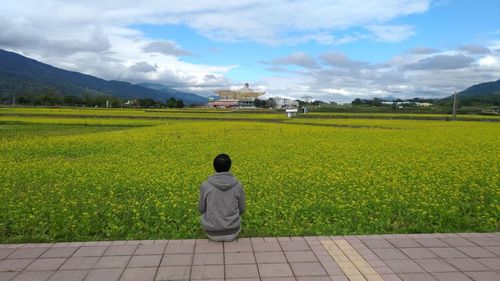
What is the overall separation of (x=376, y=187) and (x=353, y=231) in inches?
136

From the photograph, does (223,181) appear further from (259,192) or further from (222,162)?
(259,192)

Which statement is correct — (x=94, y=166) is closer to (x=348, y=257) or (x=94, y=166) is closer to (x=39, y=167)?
(x=39, y=167)

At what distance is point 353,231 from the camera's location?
6.45m

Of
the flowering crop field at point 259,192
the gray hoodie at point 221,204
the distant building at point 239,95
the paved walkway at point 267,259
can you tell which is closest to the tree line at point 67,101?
the distant building at point 239,95

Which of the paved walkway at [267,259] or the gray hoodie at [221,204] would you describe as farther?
the gray hoodie at [221,204]

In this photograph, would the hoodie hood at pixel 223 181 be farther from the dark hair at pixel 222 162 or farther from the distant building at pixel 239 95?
the distant building at pixel 239 95

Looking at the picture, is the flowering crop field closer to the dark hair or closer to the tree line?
the dark hair

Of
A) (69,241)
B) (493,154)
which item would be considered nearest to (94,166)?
(69,241)

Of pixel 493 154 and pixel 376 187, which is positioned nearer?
pixel 376 187

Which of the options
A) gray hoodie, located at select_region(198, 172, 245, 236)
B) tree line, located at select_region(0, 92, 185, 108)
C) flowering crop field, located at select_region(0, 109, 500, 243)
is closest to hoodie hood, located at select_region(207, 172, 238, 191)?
gray hoodie, located at select_region(198, 172, 245, 236)

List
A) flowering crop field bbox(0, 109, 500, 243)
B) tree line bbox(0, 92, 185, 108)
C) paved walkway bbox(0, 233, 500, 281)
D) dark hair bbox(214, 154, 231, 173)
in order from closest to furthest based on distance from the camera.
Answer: paved walkway bbox(0, 233, 500, 281) → dark hair bbox(214, 154, 231, 173) → flowering crop field bbox(0, 109, 500, 243) → tree line bbox(0, 92, 185, 108)

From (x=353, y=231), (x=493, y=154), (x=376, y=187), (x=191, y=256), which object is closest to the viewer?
(x=191, y=256)

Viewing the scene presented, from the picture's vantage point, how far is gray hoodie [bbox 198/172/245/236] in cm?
560

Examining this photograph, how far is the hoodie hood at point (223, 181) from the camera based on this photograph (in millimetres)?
5613
